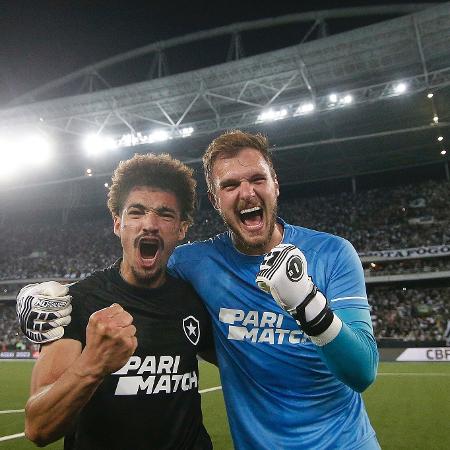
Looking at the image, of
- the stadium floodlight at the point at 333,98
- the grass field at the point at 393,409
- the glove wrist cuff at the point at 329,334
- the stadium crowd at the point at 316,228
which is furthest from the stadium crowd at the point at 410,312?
the glove wrist cuff at the point at 329,334

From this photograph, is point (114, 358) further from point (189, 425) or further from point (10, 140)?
point (10, 140)

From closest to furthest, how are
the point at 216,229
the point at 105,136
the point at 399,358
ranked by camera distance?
the point at 399,358, the point at 105,136, the point at 216,229

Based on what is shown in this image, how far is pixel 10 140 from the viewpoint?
29.2 m

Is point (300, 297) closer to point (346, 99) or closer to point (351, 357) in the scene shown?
point (351, 357)

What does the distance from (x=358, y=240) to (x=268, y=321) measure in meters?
28.1

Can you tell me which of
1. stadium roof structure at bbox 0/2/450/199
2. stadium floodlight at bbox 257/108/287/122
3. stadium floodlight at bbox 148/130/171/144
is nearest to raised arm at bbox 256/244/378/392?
stadium roof structure at bbox 0/2/450/199

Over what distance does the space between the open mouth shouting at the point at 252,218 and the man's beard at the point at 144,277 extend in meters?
0.63

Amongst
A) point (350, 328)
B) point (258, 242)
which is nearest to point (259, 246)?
point (258, 242)

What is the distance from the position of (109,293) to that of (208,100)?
2260cm

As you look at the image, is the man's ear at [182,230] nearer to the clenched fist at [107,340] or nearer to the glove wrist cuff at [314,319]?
the clenched fist at [107,340]

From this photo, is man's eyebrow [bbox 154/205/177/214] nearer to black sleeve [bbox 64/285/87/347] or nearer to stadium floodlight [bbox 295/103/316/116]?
black sleeve [bbox 64/285/87/347]

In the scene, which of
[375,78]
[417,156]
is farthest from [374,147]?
[375,78]

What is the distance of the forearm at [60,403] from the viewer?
2072 millimetres

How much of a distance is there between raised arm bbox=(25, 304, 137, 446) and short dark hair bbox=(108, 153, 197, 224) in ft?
4.05
